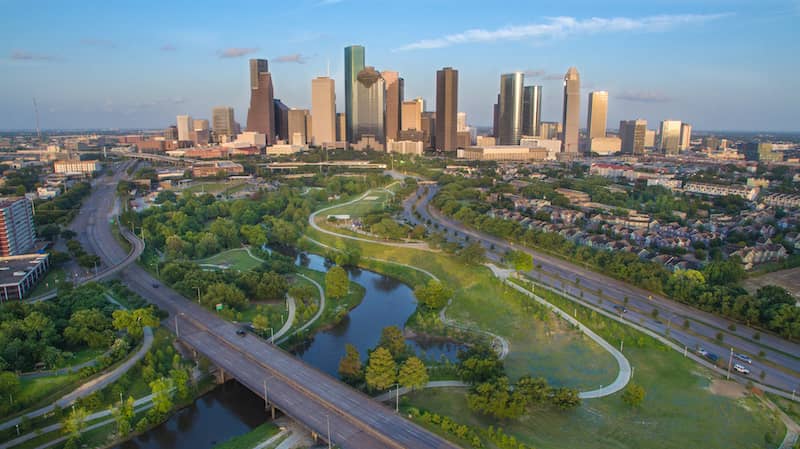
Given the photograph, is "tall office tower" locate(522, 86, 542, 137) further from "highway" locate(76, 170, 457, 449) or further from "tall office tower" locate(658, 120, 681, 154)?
"highway" locate(76, 170, 457, 449)

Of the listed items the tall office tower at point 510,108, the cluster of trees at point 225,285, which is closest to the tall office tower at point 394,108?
the tall office tower at point 510,108

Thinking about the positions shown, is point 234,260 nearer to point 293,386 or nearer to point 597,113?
point 293,386

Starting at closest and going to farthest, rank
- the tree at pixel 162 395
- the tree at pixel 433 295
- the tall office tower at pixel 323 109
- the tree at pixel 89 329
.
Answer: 1. the tree at pixel 162 395
2. the tree at pixel 89 329
3. the tree at pixel 433 295
4. the tall office tower at pixel 323 109

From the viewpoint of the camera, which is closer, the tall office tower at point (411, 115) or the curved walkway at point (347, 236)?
the curved walkway at point (347, 236)

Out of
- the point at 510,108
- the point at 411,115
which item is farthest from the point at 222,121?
the point at 510,108

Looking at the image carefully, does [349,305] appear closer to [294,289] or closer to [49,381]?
[294,289]

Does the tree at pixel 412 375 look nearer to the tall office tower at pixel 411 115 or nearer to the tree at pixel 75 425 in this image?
the tree at pixel 75 425

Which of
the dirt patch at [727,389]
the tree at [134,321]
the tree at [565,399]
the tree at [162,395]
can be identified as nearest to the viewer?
the tree at [565,399]
